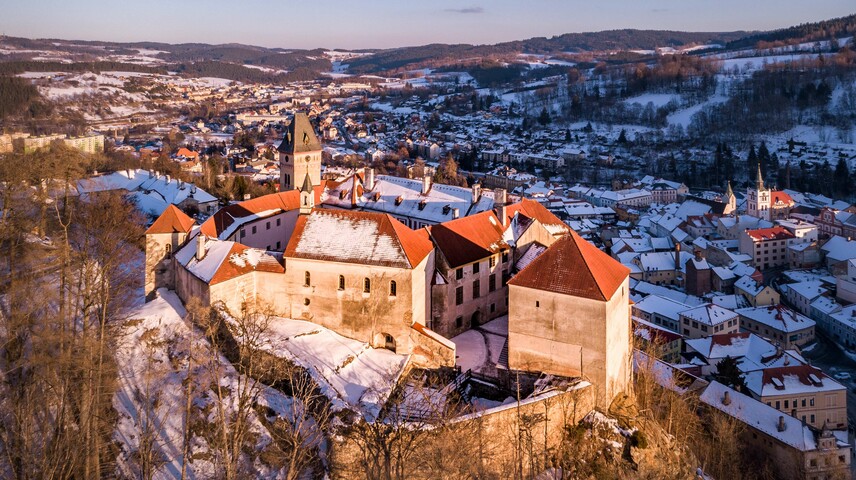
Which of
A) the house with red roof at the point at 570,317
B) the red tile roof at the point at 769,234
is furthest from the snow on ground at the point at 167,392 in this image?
the red tile roof at the point at 769,234

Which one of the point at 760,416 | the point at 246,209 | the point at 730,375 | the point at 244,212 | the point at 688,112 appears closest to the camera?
the point at 760,416

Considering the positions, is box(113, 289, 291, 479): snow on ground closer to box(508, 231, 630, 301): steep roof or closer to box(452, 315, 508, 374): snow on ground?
box(452, 315, 508, 374): snow on ground

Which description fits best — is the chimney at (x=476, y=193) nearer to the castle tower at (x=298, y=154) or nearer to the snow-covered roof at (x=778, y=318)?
the castle tower at (x=298, y=154)

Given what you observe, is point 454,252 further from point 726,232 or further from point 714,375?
point 726,232

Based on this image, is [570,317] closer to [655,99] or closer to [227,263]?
[227,263]

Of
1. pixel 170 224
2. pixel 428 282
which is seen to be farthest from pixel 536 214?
pixel 170 224

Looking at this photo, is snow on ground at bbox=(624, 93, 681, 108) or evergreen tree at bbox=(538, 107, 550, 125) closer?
snow on ground at bbox=(624, 93, 681, 108)

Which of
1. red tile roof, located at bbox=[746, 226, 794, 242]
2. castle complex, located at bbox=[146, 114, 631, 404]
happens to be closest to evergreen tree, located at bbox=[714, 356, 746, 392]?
castle complex, located at bbox=[146, 114, 631, 404]
